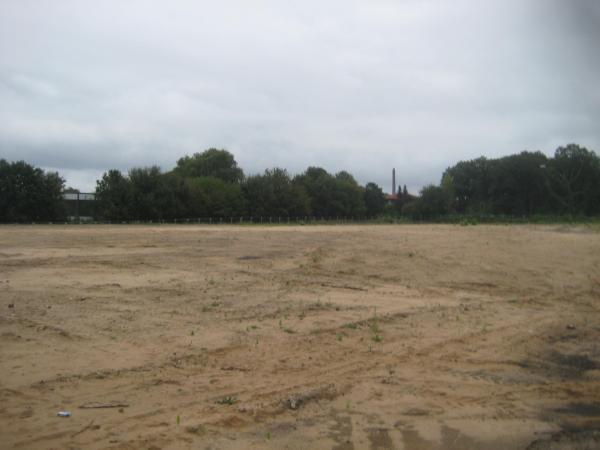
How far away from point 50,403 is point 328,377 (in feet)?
9.79

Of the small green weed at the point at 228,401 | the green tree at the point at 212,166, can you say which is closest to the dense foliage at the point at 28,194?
the green tree at the point at 212,166

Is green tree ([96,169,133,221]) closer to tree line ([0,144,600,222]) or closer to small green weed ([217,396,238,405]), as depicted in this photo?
tree line ([0,144,600,222])

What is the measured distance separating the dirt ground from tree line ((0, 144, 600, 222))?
1787 centimetres

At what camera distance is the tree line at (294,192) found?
43.0m

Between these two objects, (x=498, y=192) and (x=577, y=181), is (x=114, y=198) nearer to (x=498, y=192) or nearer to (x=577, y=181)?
(x=577, y=181)

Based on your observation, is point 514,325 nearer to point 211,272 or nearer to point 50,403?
point 211,272

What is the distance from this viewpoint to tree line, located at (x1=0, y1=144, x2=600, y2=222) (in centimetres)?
4303

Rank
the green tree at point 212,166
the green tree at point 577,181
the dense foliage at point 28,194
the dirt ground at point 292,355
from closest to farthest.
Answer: the dirt ground at point 292,355, the green tree at point 577,181, the dense foliage at point 28,194, the green tree at point 212,166

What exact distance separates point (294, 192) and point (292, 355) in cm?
5760

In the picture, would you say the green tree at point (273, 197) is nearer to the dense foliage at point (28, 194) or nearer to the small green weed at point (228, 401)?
the dense foliage at point (28, 194)

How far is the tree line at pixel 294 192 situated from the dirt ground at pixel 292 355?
58.6ft

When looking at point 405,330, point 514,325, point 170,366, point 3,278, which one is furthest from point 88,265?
point 514,325

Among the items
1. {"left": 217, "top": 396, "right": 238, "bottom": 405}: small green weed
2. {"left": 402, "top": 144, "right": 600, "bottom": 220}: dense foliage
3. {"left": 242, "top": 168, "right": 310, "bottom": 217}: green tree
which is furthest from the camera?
{"left": 242, "top": 168, "right": 310, "bottom": 217}: green tree

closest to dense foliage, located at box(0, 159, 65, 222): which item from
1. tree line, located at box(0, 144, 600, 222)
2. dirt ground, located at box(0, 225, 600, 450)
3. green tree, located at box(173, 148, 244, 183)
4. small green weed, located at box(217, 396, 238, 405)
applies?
tree line, located at box(0, 144, 600, 222)
